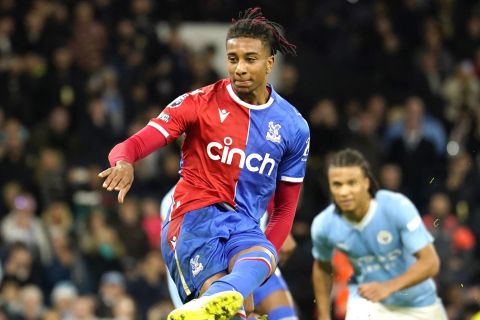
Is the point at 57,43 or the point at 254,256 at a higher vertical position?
the point at 57,43

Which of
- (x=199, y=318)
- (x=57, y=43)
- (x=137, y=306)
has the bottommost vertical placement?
(x=137, y=306)

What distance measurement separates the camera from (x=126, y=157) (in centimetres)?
589

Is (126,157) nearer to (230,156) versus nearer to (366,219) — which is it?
(230,156)

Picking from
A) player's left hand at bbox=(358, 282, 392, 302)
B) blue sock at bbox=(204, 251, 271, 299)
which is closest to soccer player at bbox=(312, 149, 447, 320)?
player's left hand at bbox=(358, 282, 392, 302)

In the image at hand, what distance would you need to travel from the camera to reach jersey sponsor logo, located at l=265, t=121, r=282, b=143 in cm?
641

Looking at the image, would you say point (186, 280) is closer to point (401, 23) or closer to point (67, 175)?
point (67, 175)

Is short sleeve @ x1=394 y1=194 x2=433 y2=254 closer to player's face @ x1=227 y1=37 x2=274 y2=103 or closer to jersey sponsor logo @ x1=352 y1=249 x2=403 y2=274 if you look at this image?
jersey sponsor logo @ x1=352 y1=249 x2=403 y2=274

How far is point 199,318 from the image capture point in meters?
5.48

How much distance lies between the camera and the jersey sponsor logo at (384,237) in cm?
789

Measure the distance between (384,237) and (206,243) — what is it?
210 centimetres

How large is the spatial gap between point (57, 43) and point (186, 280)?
8.02 metres

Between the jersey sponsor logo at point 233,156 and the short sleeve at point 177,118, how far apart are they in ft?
0.63

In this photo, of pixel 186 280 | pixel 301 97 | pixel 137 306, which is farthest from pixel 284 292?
pixel 301 97

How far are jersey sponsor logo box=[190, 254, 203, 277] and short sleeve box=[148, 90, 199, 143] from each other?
0.68m
